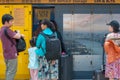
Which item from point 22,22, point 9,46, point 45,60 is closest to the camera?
point 9,46

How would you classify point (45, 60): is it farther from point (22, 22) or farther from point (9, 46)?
point (22, 22)

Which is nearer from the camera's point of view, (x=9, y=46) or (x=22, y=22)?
(x=9, y=46)

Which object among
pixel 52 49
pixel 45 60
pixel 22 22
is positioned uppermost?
pixel 22 22

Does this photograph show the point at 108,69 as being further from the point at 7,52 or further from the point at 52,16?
the point at 52,16

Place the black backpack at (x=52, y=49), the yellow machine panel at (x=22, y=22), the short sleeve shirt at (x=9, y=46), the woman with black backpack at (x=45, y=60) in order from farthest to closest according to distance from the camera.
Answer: the yellow machine panel at (x=22, y=22) < the woman with black backpack at (x=45, y=60) < the black backpack at (x=52, y=49) < the short sleeve shirt at (x=9, y=46)

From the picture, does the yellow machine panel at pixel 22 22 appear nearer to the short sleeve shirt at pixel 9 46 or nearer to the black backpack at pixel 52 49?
the black backpack at pixel 52 49

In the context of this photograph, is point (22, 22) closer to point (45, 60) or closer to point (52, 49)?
point (45, 60)

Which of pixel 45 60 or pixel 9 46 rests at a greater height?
pixel 9 46

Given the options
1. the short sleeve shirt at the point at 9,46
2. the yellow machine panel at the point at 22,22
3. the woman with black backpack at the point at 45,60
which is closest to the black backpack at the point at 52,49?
the woman with black backpack at the point at 45,60

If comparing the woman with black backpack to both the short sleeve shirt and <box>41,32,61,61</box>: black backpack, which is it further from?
the short sleeve shirt

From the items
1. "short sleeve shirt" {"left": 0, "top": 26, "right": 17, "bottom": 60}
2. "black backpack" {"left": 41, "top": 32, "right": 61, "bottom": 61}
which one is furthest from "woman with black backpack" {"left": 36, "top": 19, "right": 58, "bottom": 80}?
"short sleeve shirt" {"left": 0, "top": 26, "right": 17, "bottom": 60}

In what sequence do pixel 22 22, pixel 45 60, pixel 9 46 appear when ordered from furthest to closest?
pixel 22 22, pixel 45 60, pixel 9 46

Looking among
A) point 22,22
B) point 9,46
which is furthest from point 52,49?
point 22,22

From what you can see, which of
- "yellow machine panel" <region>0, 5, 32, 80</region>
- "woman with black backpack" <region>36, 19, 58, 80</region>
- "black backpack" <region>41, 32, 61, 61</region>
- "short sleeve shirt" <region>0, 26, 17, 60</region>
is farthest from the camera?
"yellow machine panel" <region>0, 5, 32, 80</region>
